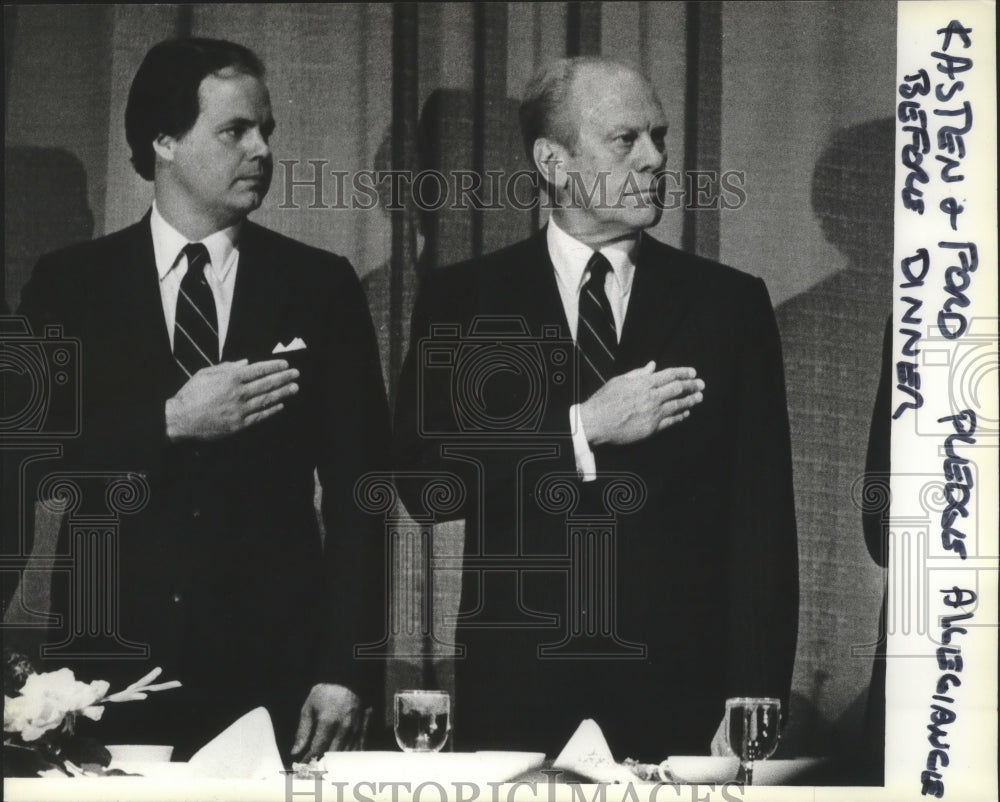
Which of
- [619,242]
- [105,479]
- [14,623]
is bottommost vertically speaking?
[14,623]

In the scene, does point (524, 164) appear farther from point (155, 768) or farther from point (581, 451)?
point (155, 768)

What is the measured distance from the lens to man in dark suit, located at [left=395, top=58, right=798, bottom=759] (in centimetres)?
354

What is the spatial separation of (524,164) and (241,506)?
1.19 meters

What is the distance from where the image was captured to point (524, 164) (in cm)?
363

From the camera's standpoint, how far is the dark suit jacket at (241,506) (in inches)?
140

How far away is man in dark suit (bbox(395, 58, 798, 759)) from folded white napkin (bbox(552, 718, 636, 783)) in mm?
36

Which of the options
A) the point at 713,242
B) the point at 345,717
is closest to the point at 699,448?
the point at 713,242

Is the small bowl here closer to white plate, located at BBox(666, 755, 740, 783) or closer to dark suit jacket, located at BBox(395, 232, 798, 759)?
dark suit jacket, located at BBox(395, 232, 798, 759)

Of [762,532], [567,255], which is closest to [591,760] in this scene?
[762,532]

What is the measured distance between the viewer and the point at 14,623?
3594 millimetres

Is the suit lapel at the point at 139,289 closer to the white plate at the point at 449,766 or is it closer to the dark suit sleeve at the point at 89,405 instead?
the dark suit sleeve at the point at 89,405

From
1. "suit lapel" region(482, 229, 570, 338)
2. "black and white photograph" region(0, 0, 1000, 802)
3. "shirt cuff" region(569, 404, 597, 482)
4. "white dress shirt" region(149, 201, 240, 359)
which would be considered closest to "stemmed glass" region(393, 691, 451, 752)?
"black and white photograph" region(0, 0, 1000, 802)

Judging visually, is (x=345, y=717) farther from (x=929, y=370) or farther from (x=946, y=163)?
(x=946, y=163)

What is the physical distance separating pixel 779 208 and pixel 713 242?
0.20 meters
